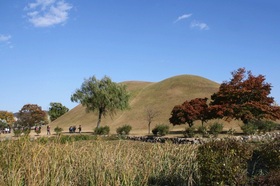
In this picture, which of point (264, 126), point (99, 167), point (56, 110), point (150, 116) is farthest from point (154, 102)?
point (99, 167)

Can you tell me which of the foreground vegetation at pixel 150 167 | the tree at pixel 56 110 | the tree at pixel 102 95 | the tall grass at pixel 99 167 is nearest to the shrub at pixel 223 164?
the foreground vegetation at pixel 150 167

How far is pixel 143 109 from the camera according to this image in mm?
75188

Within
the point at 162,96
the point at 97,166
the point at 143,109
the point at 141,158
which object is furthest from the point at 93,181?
the point at 162,96

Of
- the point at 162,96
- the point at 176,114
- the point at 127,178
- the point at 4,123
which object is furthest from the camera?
the point at 4,123

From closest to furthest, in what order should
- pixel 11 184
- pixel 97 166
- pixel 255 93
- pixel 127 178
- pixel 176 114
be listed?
pixel 11 184 < pixel 127 178 < pixel 97 166 < pixel 255 93 < pixel 176 114

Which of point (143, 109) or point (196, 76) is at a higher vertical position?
point (196, 76)

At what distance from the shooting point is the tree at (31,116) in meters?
A: 85.9

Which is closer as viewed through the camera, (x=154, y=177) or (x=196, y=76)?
(x=154, y=177)

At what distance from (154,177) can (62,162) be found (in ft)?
8.75

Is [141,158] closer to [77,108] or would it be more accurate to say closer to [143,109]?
[143,109]

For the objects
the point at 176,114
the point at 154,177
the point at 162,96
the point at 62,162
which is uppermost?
the point at 162,96

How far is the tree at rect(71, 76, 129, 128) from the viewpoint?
52688 mm

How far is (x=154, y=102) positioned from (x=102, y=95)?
28.0 m

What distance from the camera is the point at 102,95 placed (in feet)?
171
